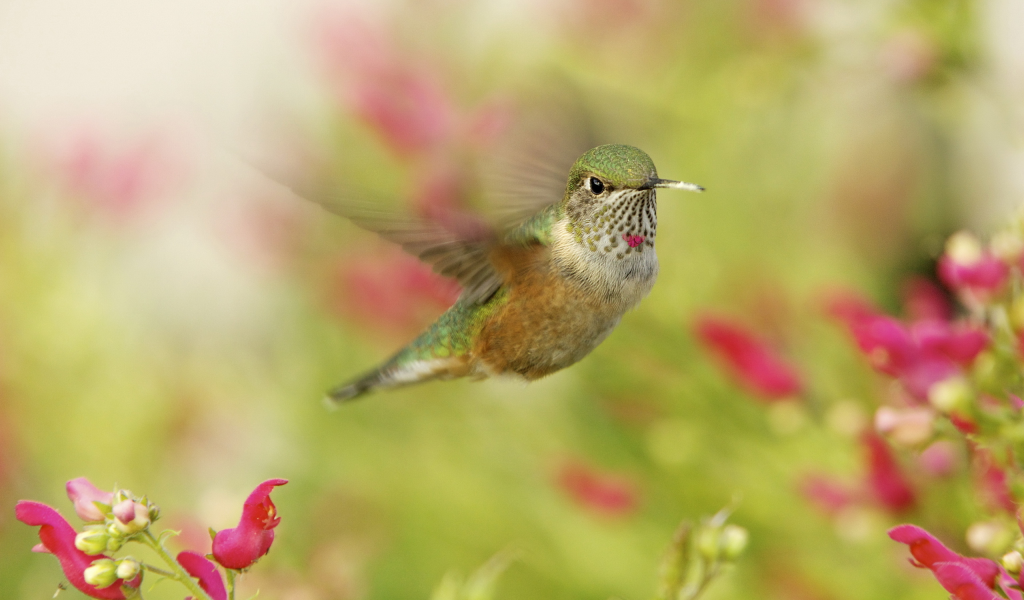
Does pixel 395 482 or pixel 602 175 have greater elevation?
pixel 602 175

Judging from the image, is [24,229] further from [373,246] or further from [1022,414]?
[1022,414]

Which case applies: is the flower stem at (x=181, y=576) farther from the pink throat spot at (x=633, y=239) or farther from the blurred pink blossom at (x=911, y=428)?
the blurred pink blossom at (x=911, y=428)

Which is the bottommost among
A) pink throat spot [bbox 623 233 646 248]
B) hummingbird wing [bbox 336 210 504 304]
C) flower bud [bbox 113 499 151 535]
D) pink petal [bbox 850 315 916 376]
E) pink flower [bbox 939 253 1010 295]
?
flower bud [bbox 113 499 151 535]

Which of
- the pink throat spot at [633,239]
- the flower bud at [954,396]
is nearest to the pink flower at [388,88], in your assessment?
the pink throat spot at [633,239]

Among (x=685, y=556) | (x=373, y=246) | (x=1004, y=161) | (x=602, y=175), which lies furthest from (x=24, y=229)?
(x=1004, y=161)

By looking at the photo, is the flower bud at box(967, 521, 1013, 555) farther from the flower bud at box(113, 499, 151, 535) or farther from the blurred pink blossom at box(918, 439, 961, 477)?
the flower bud at box(113, 499, 151, 535)

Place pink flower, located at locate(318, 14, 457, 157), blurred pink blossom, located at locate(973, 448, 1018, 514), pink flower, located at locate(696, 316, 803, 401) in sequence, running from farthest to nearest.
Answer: pink flower, located at locate(318, 14, 457, 157)
pink flower, located at locate(696, 316, 803, 401)
blurred pink blossom, located at locate(973, 448, 1018, 514)

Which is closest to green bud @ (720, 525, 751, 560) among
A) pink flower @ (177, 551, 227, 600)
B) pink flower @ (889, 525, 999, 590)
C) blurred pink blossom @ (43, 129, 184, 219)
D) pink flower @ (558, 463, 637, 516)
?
pink flower @ (889, 525, 999, 590)

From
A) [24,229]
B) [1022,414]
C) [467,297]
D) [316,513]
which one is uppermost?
[1022,414]
